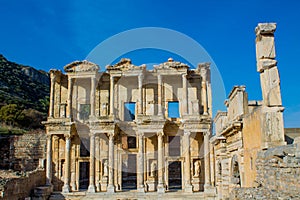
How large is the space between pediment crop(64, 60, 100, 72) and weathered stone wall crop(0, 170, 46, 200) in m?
7.72

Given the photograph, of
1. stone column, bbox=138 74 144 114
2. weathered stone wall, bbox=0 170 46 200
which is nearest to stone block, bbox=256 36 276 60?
weathered stone wall, bbox=0 170 46 200

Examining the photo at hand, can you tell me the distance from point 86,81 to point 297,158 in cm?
2056

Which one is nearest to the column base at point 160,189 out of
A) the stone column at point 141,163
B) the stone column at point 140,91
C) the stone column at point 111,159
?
the stone column at point 141,163

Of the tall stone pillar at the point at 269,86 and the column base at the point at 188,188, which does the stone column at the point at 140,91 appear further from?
the tall stone pillar at the point at 269,86

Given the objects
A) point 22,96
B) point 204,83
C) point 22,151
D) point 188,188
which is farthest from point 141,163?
point 22,96

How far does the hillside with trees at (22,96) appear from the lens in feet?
124

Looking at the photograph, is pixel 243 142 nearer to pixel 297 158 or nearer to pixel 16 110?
pixel 297 158

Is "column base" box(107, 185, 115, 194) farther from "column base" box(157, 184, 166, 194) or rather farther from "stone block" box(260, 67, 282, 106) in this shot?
"stone block" box(260, 67, 282, 106)

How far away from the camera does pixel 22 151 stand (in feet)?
89.9

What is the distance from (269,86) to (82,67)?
58.3ft

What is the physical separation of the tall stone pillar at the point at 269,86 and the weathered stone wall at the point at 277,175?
0.55 metres

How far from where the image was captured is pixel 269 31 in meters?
8.30

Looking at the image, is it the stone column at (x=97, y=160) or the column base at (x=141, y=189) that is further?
the stone column at (x=97, y=160)

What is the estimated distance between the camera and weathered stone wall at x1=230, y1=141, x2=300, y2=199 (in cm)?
584
